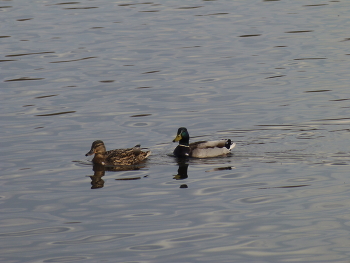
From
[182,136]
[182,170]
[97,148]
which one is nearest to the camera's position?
[182,170]

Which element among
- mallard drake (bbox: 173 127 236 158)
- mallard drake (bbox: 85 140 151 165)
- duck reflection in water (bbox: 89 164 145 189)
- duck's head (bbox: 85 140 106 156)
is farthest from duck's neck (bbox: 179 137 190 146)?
duck's head (bbox: 85 140 106 156)

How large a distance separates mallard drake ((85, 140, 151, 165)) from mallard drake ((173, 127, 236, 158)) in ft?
2.79

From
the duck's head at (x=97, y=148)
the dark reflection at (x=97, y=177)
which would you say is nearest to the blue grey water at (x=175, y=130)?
the dark reflection at (x=97, y=177)

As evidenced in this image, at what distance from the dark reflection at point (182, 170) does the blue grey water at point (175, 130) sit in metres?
0.04

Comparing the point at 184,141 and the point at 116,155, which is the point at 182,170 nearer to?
the point at 184,141

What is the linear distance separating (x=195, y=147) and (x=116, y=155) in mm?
1823

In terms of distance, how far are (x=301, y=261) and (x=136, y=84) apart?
1258cm

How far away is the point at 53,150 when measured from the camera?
1540 cm

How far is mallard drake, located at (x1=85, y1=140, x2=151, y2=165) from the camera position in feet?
47.4

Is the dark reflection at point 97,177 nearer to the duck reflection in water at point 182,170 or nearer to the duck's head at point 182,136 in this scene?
the duck reflection in water at point 182,170

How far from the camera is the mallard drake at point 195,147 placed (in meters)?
14.9

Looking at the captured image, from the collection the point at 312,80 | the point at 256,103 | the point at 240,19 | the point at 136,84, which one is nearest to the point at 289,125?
the point at 256,103

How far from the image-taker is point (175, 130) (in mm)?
16703

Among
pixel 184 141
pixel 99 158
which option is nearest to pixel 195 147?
pixel 184 141
